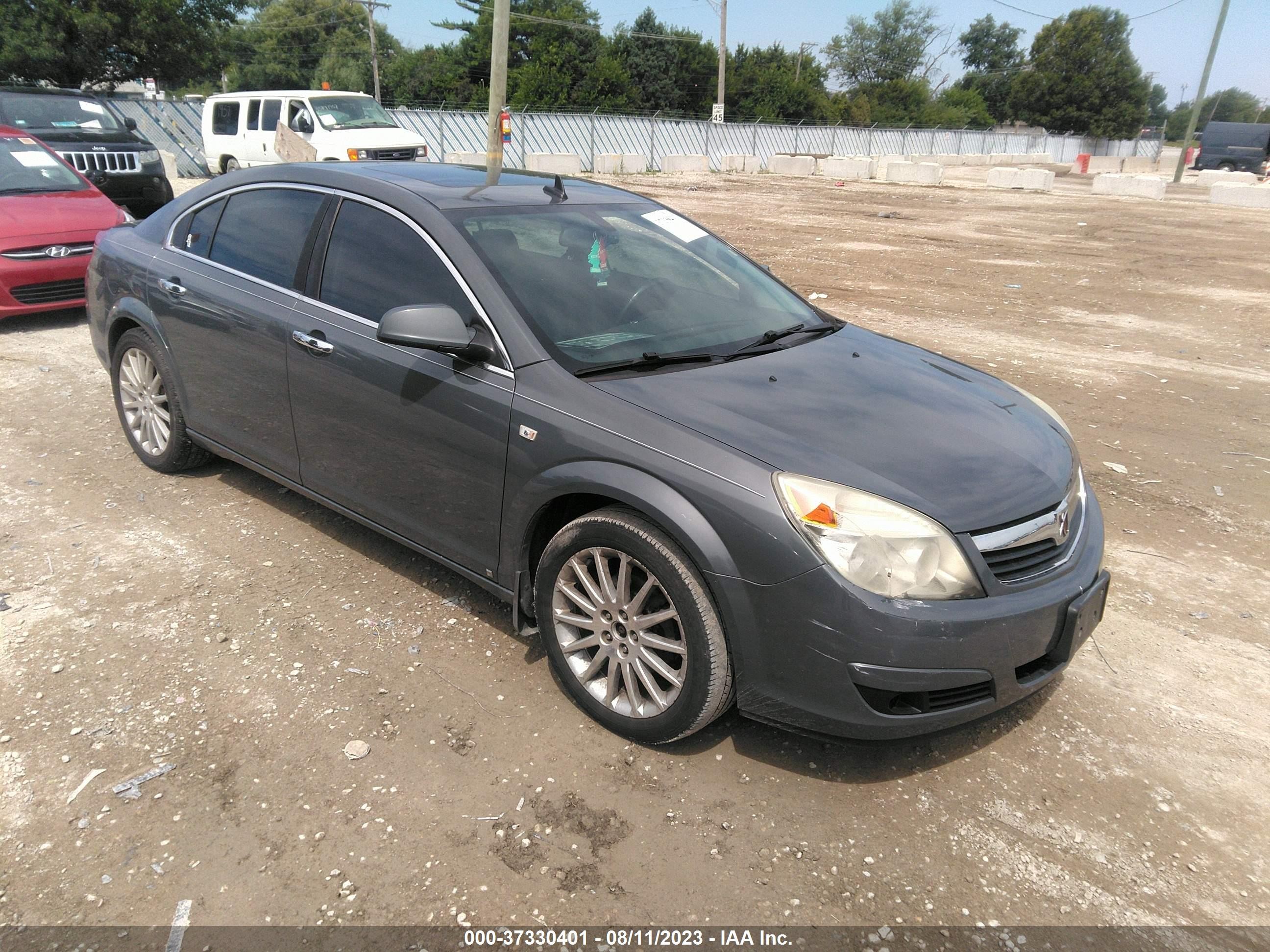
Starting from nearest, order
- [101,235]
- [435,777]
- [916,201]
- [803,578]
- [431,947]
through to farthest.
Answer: [431,947], [803,578], [435,777], [101,235], [916,201]

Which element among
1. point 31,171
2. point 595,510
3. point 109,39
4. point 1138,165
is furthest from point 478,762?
point 1138,165

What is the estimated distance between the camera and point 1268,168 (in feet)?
123

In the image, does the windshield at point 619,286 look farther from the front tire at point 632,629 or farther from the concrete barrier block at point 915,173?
the concrete barrier block at point 915,173

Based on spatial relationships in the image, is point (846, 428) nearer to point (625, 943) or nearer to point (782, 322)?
point (782, 322)

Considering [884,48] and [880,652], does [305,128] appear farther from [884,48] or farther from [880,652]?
[884,48]

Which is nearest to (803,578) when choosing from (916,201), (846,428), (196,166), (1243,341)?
(846,428)

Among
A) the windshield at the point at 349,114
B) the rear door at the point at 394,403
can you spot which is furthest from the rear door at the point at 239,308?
the windshield at the point at 349,114

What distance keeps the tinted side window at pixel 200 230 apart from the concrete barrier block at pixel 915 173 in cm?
3192

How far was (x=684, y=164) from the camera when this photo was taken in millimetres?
35500

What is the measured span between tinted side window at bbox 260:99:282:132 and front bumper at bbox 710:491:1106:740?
20307 mm

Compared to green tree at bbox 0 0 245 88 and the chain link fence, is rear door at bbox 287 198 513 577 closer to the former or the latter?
the chain link fence

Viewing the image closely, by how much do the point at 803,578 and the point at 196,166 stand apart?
2837 centimetres

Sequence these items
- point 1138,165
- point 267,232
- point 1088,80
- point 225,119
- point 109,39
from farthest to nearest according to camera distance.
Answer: point 1088,80 → point 1138,165 → point 109,39 → point 225,119 → point 267,232

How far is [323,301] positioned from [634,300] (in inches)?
51.4
